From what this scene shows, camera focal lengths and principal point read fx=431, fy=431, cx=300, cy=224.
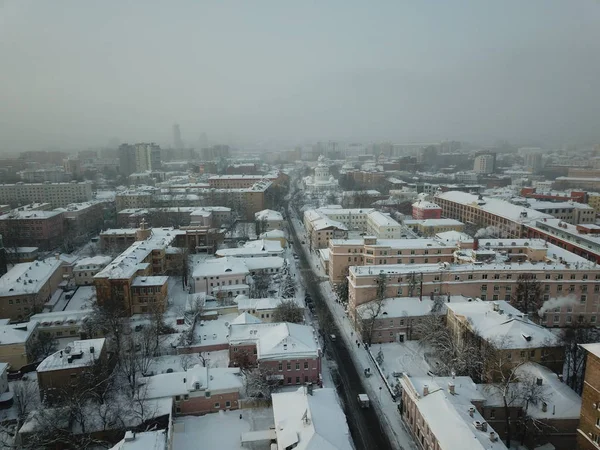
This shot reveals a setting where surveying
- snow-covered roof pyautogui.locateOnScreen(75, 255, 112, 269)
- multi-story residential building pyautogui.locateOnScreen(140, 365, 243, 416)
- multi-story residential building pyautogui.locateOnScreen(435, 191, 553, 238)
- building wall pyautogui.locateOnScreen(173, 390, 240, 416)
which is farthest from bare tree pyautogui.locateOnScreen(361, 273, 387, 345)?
multi-story residential building pyautogui.locateOnScreen(435, 191, 553, 238)

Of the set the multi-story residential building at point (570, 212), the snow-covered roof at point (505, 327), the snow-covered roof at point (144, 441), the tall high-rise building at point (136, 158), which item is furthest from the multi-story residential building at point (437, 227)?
the tall high-rise building at point (136, 158)

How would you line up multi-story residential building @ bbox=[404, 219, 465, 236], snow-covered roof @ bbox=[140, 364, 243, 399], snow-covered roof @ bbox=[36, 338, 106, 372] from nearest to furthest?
snow-covered roof @ bbox=[140, 364, 243, 399]
snow-covered roof @ bbox=[36, 338, 106, 372]
multi-story residential building @ bbox=[404, 219, 465, 236]

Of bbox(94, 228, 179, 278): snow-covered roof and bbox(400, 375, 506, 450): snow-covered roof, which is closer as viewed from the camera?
bbox(400, 375, 506, 450): snow-covered roof

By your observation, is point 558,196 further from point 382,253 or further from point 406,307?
point 406,307

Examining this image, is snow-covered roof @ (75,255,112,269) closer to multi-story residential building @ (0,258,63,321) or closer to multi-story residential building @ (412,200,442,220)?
multi-story residential building @ (0,258,63,321)

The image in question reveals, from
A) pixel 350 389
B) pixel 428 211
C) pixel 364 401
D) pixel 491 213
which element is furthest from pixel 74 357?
pixel 491 213

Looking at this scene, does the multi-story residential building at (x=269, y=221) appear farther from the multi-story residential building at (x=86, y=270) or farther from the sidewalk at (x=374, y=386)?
the sidewalk at (x=374, y=386)
